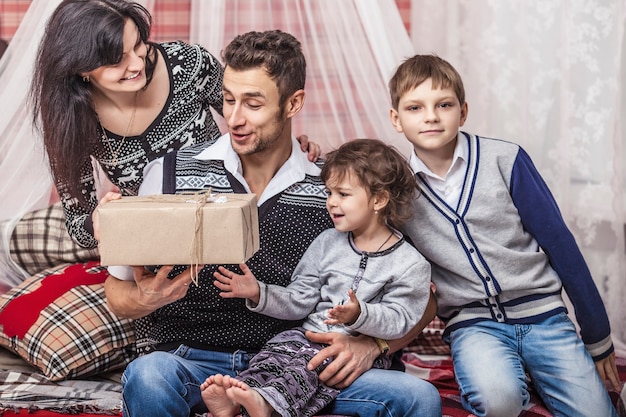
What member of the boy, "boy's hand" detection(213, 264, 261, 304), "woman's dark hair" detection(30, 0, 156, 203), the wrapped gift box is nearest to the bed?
the boy

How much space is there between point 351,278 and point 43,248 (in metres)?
1.18

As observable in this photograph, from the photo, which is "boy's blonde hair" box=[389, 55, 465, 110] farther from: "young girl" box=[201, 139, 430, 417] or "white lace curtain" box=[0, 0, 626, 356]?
"white lace curtain" box=[0, 0, 626, 356]

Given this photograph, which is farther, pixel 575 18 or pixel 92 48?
pixel 575 18

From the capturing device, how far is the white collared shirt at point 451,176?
2.23 metres

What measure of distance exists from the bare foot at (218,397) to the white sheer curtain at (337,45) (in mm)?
1189

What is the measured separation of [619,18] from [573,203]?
58cm

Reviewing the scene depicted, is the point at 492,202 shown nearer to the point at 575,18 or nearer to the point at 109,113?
the point at 575,18

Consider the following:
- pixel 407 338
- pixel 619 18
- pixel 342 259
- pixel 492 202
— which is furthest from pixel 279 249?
pixel 619 18

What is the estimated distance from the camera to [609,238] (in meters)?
2.77

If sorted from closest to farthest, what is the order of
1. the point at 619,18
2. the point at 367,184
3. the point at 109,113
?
the point at 367,184 < the point at 109,113 < the point at 619,18

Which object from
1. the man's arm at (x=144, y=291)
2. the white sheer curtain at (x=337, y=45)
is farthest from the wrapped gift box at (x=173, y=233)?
the white sheer curtain at (x=337, y=45)

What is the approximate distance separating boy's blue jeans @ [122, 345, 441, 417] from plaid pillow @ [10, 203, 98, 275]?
0.86 m

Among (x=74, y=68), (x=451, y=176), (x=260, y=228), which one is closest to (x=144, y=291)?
(x=260, y=228)

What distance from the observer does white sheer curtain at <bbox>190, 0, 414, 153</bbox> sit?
281cm
